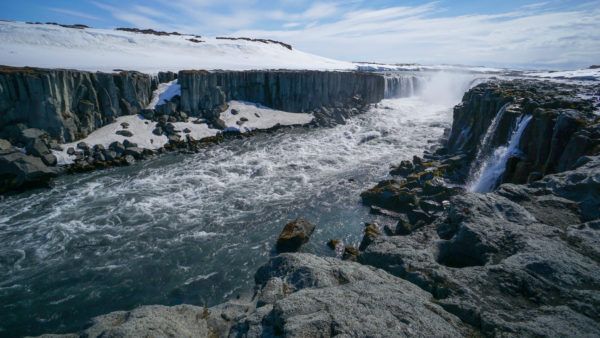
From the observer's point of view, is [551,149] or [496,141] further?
[496,141]

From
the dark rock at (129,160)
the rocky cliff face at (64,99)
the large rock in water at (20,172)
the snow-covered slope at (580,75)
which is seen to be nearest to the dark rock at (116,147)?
the dark rock at (129,160)

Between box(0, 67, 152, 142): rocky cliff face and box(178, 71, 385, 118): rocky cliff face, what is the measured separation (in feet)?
20.6

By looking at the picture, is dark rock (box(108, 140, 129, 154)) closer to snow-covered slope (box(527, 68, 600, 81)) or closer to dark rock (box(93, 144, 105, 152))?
dark rock (box(93, 144, 105, 152))

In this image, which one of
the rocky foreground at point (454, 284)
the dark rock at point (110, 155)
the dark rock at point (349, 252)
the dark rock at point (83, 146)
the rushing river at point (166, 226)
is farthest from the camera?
the dark rock at point (83, 146)

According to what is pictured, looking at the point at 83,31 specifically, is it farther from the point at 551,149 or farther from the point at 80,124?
the point at 551,149

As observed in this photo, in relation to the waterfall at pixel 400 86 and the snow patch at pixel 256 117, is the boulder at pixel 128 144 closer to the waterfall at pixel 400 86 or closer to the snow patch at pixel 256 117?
the snow patch at pixel 256 117

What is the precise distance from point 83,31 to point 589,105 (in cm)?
7007

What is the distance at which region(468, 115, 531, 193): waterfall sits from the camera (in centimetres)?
1852

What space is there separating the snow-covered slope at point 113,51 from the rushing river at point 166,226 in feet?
67.4

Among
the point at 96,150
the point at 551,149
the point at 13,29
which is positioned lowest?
the point at 96,150

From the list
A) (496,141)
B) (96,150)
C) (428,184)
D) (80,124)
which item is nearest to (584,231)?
(428,184)

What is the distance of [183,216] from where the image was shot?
18.4 meters

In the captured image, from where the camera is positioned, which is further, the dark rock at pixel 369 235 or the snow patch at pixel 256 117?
the snow patch at pixel 256 117

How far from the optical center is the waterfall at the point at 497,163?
18.5 m
